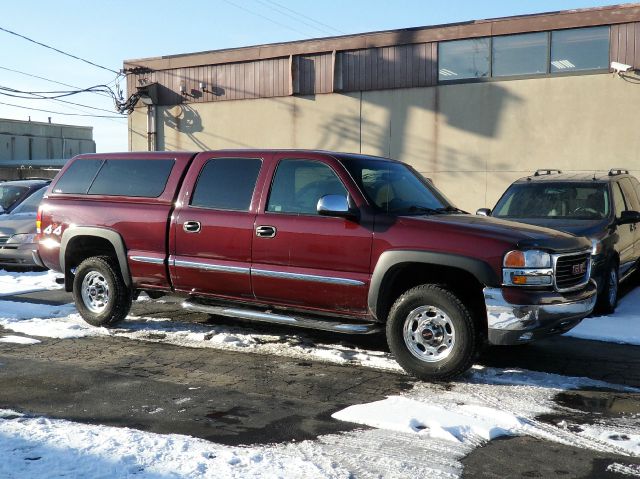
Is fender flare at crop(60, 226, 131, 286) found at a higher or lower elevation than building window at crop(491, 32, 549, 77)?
lower

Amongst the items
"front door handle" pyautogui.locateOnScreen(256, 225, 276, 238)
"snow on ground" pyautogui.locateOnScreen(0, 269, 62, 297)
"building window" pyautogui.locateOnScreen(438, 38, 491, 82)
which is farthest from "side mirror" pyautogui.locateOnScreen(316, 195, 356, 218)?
"building window" pyautogui.locateOnScreen(438, 38, 491, 82)

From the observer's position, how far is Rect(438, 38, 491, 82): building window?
14914 mm

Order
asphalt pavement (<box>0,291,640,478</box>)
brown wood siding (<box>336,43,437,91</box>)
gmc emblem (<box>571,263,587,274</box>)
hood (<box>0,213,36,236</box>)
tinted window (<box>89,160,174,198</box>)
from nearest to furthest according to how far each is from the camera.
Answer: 1. asphalt pavement (<box>0,291,640,478</box>)
2. gmc emblem (<box>571,263,587,274</box>)
3. tinted window (<box>89,160,174,198</box>)
4. hood (<box>0,213,36,236</box>)
5. brown wood siding (<box>336,43,437,91</box>)

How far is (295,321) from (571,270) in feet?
7.75

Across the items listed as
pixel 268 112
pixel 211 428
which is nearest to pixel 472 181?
pixel 268 112

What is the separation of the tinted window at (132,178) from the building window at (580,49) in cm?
999

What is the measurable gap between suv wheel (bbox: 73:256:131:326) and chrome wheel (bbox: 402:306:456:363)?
3.36 metres

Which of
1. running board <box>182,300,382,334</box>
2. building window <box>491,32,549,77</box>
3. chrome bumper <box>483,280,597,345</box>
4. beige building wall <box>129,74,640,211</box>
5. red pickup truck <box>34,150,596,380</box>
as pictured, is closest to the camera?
chrome bumper <box>483,280,597,345</box>

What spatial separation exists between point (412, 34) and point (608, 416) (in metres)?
12.3

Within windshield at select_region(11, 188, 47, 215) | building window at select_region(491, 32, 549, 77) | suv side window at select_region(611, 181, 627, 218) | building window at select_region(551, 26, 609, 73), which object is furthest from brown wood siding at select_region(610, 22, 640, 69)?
windshield at select_region(11, 188, 47, 215)

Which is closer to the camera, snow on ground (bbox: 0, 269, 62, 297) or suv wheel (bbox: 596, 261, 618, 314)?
suv wheel (bbox: 596, 261, 618, 314)

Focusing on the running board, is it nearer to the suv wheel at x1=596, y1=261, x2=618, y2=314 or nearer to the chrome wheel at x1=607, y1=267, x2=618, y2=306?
the suv wheel at x1=596, y1=261, x2=618, y2=314

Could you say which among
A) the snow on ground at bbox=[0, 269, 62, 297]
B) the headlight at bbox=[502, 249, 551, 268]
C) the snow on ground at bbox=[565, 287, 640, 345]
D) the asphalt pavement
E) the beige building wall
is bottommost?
the asphalt pavement

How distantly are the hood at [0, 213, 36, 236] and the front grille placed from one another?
9794 millimetres
